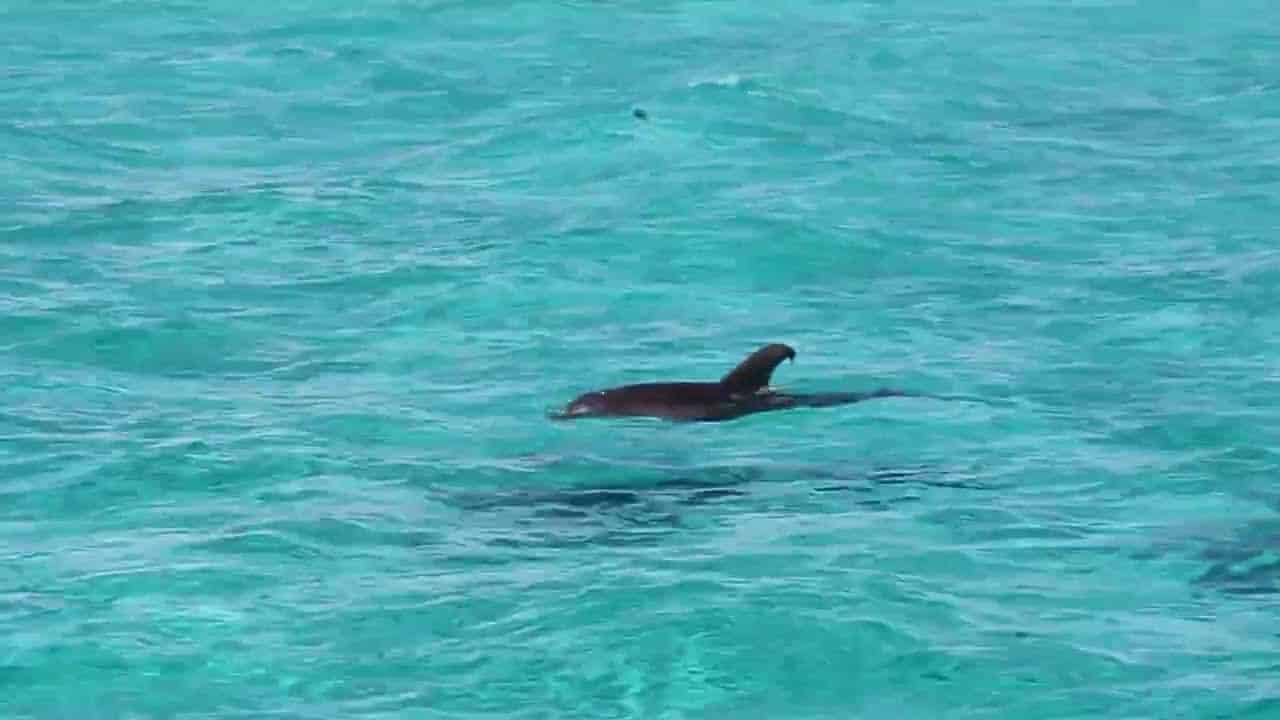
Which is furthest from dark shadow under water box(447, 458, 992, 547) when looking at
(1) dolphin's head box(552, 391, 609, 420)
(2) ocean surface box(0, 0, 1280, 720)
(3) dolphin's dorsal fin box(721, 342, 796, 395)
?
(1) dolphin's head box(552, 391, 609, 420)

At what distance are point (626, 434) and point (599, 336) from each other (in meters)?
1.99

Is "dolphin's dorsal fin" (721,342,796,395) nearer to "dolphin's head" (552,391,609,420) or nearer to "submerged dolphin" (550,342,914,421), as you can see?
"submerged dolphin" (550,342,914,421)

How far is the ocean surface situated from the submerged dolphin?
94 mm

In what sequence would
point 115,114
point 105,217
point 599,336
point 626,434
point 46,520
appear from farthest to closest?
1. point 115,114
2. point 105,217
3. point 599,336
4. point 626,434
5. point 46,520

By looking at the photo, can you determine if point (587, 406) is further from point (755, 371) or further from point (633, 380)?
point (633, 380)

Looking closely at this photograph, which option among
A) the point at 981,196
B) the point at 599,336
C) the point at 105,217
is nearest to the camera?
the point at 599,336

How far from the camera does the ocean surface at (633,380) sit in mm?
6457

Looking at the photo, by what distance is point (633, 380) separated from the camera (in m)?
9.89

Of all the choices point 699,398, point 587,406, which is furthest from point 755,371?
point 587,406

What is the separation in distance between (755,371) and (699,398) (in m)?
0.23

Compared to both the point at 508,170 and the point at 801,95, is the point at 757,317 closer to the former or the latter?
the point at 508,170

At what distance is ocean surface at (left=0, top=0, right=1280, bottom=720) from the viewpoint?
646cm

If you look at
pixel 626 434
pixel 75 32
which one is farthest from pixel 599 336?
pixel 75 32

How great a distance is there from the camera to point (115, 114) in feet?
56.7
